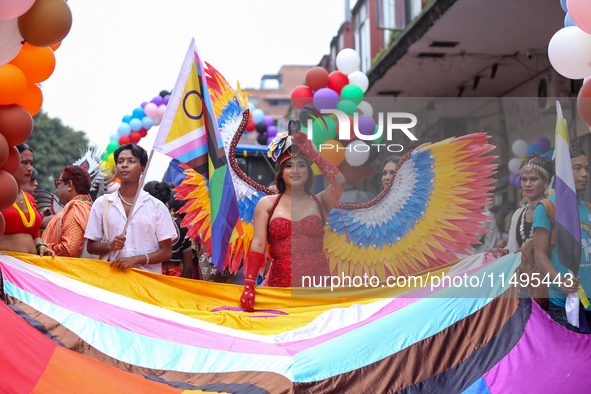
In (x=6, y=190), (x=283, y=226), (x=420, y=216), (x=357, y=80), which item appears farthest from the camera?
(x=357, y=80)

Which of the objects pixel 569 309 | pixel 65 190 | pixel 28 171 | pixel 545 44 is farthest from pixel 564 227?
pixel 545 44

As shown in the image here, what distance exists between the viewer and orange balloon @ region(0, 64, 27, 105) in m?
2.47

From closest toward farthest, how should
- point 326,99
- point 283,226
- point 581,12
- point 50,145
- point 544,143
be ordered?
point 581,12
point 283,226
point 544,143
point 326,99
point 50,145

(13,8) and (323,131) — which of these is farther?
(323,131)

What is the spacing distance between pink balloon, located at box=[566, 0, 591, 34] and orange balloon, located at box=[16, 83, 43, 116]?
2667mm

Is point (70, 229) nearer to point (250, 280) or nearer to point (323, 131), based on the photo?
point (250, 280)

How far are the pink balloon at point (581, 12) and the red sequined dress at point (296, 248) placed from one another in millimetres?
1699

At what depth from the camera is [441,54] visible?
24.7ft

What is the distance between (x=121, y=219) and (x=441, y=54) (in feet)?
18.5

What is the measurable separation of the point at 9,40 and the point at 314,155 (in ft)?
5.56

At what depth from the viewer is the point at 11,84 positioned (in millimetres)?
2500

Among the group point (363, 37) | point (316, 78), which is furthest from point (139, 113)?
point (363, 37)

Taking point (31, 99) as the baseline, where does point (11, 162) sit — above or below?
below

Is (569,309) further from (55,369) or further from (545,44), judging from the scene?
(545,44)
